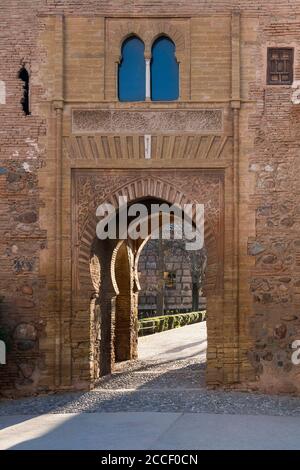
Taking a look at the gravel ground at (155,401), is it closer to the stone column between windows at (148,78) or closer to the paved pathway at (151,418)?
the paved pathway at (151,418)

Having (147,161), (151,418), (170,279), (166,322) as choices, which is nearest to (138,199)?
(147,161)

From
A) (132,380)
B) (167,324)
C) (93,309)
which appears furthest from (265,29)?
(167,324)

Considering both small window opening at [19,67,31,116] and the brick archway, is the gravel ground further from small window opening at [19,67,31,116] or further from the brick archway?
small window opening at [19,67,31,116]

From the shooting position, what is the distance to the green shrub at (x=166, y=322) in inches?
1003

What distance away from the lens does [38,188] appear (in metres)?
11.0

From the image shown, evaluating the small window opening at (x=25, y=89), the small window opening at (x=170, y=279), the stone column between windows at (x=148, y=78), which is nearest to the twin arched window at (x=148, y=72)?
the stone column between windows at (x=148, y=78)

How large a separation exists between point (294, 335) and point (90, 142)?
437 centimetres

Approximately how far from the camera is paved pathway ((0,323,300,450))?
7.61m

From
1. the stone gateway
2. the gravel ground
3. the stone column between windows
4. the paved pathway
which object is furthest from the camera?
the stone column between windows
